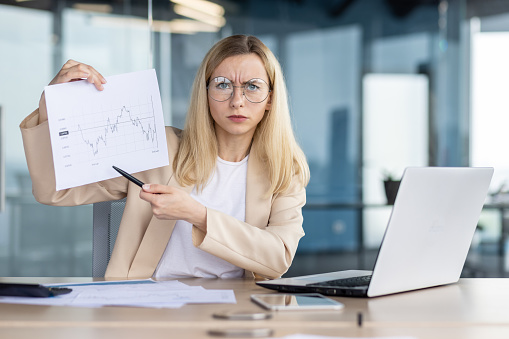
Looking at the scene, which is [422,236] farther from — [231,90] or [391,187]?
[391,187]

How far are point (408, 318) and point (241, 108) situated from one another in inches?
36.2

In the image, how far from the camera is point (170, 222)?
189cm

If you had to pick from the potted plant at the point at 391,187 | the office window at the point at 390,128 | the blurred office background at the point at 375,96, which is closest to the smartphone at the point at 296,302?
the potted plant at the point at 391,187

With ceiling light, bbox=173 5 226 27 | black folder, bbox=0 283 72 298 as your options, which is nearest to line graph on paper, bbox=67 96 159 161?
black folder, bbox=0 283 72 298

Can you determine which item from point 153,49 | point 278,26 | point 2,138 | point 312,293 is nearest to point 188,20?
point 153,49

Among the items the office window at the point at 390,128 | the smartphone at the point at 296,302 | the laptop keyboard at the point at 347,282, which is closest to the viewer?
the smartphone at the point at 296,302

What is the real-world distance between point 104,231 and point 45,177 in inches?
9.6

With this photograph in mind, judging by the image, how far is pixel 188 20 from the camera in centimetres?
499

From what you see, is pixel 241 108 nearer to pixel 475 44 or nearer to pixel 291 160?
pixel 291 160

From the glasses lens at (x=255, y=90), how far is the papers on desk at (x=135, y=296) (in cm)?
68

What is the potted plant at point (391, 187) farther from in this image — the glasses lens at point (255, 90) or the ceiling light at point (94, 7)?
the glasses lens at point (255, 90)

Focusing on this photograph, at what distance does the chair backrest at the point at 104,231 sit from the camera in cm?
196

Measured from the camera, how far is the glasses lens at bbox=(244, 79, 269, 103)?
6.45ft

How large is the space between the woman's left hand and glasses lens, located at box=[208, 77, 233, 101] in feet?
1.54
